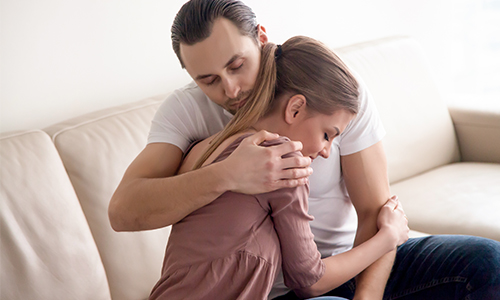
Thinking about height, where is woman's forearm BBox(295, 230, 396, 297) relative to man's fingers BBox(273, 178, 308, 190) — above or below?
below

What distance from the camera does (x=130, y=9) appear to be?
1.81 metres

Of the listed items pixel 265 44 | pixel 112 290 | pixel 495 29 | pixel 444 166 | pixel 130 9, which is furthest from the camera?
pixel 495 29

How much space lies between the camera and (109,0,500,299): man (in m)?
0.95

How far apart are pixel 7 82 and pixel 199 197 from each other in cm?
96

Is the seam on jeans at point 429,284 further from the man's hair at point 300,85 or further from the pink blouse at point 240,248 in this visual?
the man's hair at point 300,85

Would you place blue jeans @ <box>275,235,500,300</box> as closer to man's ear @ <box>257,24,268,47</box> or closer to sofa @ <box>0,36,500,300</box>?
sofa @ <box>0,36,500,300</box>

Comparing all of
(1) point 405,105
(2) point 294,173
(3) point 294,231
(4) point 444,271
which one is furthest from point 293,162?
(1) point 405,105

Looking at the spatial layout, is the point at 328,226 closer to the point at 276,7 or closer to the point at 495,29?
the point at 276,7

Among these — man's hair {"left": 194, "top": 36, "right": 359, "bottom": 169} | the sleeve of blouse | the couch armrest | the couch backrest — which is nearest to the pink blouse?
the sleeve of blouse

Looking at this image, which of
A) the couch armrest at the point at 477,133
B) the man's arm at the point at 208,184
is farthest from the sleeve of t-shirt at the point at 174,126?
the couch armrest at the point at 477,133

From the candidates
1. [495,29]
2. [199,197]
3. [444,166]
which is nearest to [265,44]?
[199,197]

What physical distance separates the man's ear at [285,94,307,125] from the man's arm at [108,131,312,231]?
10 centimetres

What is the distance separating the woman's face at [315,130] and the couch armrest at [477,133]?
132 cm

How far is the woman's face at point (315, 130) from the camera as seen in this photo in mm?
1075
